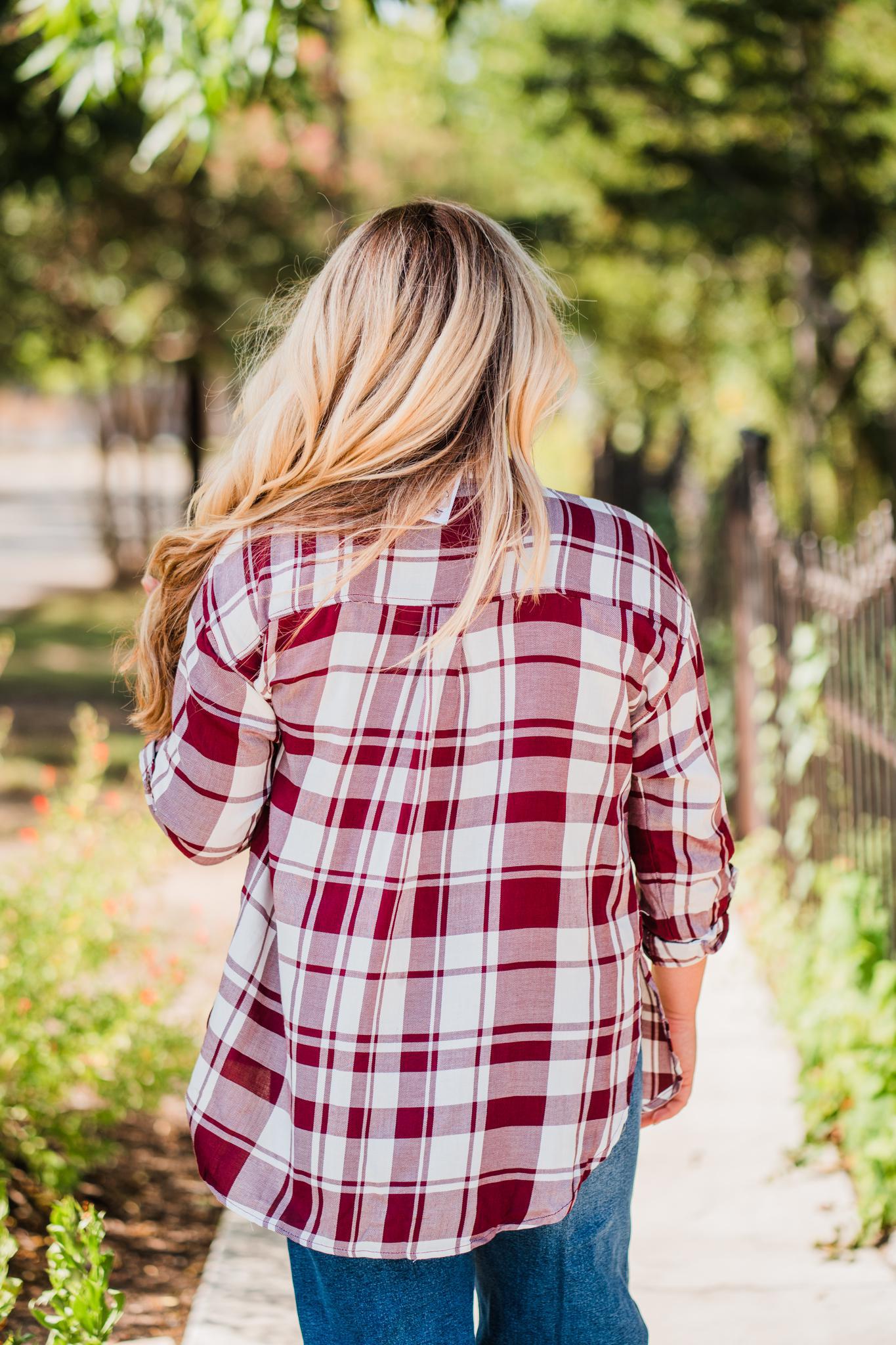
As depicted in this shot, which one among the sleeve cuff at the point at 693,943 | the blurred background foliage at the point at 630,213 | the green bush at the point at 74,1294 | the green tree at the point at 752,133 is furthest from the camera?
the blurred background foliage at the point at 630,213

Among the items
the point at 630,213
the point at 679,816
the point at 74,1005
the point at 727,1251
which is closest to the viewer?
the point at 679,816

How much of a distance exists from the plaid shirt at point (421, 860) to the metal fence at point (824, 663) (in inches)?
87.1

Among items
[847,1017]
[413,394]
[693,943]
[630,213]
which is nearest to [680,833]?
[693,943]

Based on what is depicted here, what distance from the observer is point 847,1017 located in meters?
3.27

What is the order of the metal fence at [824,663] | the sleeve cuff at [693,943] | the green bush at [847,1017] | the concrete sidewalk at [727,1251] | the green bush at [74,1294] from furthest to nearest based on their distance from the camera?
the metal fence at [824,663], the green bush at [847,1017], the concrete sidewalk at [727,1251], the green bush at [74,1294], the sleeve cuff at [693,943]

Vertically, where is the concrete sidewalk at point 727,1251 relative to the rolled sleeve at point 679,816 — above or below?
below

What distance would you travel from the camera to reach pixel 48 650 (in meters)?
13.0

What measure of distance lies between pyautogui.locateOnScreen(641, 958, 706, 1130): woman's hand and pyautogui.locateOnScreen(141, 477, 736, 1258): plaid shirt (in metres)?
0.23

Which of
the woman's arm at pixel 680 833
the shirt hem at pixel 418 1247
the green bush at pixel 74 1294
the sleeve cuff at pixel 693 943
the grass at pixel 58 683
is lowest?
the grass at pixel 58 683

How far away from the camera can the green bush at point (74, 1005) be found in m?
2.94

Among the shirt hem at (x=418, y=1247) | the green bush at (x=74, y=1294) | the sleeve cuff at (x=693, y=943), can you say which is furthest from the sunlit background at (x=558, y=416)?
the shirt hem at (x=418, y=1247)

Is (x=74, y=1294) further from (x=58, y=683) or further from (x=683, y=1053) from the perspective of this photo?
(x=58, y=683)

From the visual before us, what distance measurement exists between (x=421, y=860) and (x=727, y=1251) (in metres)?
2.02

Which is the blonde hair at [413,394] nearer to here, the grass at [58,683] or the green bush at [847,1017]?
the green bush at [847,1017]
